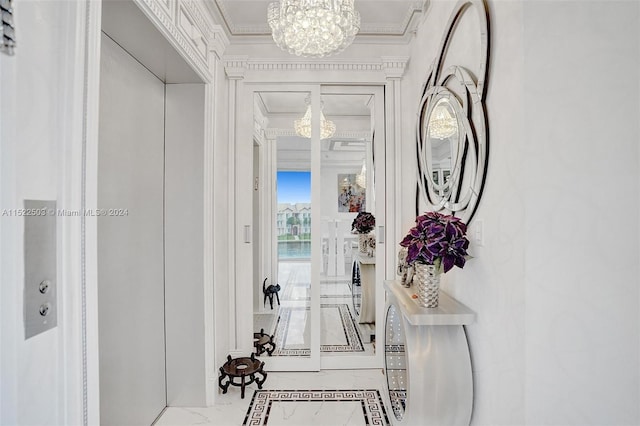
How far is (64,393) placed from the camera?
92 centimetres

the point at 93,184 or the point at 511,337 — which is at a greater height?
the point at 93,184

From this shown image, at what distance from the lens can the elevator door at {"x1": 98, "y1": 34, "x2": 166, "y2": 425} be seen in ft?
5.20

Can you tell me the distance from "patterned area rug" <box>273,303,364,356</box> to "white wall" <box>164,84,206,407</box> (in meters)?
0.76

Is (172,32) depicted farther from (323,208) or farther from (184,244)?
(323,208)

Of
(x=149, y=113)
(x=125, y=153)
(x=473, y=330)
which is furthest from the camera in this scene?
(x=149, y=113)

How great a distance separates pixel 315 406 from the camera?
2.19 m

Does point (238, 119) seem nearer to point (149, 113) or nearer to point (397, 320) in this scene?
point (149, 113)

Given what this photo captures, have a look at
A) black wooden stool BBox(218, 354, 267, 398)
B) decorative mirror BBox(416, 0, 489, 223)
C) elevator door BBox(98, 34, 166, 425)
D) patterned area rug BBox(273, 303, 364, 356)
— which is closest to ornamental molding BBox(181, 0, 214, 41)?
elevator door BBox(98, 34, 166, 425)

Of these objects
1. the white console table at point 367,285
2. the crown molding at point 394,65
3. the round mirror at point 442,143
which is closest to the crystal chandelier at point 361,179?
the white console table at point 367,285

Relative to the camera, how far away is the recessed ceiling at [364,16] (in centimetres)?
226

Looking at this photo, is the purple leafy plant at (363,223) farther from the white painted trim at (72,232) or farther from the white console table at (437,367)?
the white painted trim at (72,232)

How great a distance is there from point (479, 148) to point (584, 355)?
0.84 meters

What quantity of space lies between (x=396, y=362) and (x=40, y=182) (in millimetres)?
1730

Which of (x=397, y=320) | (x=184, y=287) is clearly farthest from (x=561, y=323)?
(x=184, y=287)
